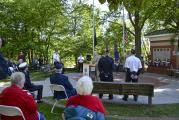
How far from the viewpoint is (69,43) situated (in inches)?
1928

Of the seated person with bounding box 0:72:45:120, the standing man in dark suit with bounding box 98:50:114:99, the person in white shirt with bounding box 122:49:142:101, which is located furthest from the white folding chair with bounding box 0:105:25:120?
the standing man in dark suit with bounding box 98:50:114:99

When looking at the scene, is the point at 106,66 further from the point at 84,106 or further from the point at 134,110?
the point at 84,106

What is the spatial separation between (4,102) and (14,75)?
19.3 inches

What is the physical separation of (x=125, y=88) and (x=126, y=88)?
1.4 inches

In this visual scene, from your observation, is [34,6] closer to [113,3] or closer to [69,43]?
[69,43]

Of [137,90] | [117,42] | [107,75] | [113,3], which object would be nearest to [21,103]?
[113,3]

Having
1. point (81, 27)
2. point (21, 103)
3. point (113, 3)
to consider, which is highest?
point (81, 27)

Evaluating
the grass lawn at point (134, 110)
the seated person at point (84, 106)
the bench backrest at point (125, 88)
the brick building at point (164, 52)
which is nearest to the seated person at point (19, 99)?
the seated person at point (84, 106)

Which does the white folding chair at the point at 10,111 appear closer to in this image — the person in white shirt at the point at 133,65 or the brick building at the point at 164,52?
the person in white shirt at the point at 133,65

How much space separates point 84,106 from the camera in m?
6.94

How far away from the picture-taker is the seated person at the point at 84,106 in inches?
268

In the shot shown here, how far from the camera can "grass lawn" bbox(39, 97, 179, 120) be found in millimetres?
13626

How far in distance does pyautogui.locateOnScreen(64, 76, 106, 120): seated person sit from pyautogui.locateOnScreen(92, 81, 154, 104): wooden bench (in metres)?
8.71

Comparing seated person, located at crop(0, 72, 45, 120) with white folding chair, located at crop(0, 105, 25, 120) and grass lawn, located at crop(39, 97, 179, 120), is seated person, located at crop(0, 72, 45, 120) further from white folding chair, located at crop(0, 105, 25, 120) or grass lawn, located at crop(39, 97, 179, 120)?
grass lawn, located at crop(39, 97, 179, 120)
